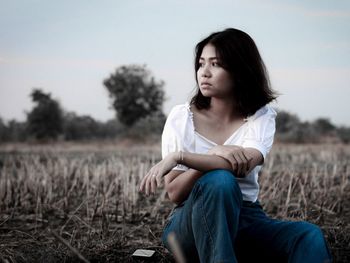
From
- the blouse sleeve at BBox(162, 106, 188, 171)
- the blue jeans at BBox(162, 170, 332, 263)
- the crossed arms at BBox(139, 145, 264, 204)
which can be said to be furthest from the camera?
the blouse sleeve at BBox(162, 106, 188, 171)

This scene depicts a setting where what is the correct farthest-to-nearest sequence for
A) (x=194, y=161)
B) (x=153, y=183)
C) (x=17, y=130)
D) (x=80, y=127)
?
(x=80, y=127) < (x=17, y=130) < (x=194, y=161) < (x=153, y=183)

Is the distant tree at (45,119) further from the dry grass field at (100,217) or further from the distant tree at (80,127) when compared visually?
the dry grass field at (100,217)

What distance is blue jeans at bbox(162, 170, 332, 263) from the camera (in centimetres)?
229

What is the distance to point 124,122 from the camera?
39625 millimetres

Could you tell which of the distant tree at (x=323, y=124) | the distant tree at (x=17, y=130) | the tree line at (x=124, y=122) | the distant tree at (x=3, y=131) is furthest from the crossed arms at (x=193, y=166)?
the distant tree at (x=323, y=124)

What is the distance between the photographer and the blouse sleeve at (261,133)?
9.20 feet

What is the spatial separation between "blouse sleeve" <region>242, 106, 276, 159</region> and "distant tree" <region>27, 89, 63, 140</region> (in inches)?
1250

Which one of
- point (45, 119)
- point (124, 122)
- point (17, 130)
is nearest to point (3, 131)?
point (17, 130)

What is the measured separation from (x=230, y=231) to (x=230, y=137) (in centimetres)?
76

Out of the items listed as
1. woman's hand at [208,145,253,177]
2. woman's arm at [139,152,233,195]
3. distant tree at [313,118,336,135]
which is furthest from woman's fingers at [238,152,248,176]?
distant tree at [313,118,336,135]

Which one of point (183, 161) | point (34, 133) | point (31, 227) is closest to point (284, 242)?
point (183, 161)

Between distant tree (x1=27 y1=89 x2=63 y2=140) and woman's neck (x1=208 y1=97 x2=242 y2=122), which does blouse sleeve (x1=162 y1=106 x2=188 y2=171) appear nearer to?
woman's neck (x1=208 y1=97 x2=242 y2=122)

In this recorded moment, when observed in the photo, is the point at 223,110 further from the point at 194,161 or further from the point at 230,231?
the point at 230,231

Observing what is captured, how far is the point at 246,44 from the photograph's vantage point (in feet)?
9.69
